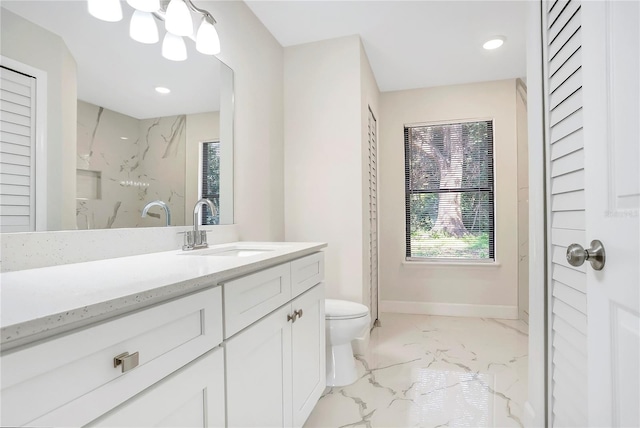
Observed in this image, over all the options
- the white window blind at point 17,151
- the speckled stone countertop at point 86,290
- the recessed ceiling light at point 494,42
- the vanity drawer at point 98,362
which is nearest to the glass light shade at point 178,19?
the white window blind at point 17,151

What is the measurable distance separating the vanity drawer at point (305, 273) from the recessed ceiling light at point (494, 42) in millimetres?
2205

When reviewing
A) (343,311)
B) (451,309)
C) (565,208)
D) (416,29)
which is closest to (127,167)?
(343,311)

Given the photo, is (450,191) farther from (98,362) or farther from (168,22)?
(98,362)

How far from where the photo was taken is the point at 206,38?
5.55ft

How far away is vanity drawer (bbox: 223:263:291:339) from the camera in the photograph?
3.18 ft

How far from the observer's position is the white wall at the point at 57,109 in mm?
1008

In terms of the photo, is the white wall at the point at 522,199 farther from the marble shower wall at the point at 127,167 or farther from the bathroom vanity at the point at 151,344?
the marble shower wall at the point at 127,167

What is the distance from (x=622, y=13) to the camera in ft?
2.18

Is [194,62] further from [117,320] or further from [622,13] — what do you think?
[622,13]

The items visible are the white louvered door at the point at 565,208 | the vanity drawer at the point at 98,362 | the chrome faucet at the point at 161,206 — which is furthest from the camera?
the chrome faucet at the point at 161,206

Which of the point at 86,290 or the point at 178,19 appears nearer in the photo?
the point at 86,290

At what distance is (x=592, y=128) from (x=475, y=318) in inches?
119

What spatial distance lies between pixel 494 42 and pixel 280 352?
9.03ft

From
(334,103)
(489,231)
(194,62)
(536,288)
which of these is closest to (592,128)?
(536,288)
